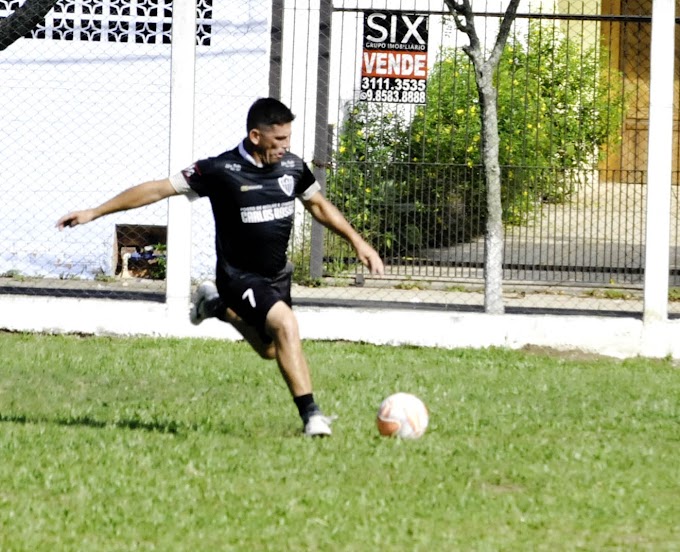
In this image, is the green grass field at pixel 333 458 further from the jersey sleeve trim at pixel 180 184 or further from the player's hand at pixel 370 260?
the jersey sleeve trim at pixel 180 184

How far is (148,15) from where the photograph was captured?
14312mm

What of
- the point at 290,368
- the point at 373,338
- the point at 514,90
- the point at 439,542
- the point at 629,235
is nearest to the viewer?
the point at 439,542

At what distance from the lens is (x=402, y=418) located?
694cm

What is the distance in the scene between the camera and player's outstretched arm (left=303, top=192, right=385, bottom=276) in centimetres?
721

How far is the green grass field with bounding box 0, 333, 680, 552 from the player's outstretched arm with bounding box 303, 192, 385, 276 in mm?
945

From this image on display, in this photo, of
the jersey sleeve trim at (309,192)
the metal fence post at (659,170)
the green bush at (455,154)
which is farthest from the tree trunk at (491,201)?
the jersey sleeve trim at (309,192)

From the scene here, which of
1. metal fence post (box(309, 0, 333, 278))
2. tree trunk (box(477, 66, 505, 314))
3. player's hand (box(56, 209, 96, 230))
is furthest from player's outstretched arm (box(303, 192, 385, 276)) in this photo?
metal fence post (box(309, 0, 333, 278))

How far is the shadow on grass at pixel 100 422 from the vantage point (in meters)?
7.25

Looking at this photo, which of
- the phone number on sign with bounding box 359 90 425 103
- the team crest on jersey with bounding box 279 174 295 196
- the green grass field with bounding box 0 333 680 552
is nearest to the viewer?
the green grass field with bounding box 0 333 680 552

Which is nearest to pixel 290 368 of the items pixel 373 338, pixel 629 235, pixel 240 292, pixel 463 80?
pixel 240 292

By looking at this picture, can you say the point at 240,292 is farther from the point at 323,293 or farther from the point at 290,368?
the point at 323,293

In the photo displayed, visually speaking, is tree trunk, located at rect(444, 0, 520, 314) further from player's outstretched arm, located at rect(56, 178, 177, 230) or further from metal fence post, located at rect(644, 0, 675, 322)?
player's outstretched arm, located at rect(56, 178, 177, 230)

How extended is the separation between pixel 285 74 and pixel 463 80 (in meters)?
2.05

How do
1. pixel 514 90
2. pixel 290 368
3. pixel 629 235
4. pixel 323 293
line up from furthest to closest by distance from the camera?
pixel 629 235, pixel 514 90, pixel 323 293, pixel 290 368
